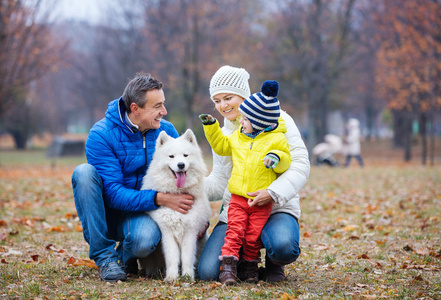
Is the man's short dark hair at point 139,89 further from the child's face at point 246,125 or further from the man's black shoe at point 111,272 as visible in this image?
the man's black shoe at point 111,272

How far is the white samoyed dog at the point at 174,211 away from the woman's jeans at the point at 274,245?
5.2 inches

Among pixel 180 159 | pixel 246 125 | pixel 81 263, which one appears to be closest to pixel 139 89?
pixel 180 159

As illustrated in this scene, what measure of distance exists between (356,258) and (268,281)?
1.28m

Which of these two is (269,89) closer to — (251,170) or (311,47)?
(251,170)

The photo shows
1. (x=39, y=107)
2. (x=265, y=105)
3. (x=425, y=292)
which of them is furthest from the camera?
(x=39, y=107)

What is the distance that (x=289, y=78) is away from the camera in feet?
82.1

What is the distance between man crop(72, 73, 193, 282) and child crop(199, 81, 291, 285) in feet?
1.72

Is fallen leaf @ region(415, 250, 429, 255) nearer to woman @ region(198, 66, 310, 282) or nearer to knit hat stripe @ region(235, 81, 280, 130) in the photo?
woman @ region(198, 66, 310, 282)

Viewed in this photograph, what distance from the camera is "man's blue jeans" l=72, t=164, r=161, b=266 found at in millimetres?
3744

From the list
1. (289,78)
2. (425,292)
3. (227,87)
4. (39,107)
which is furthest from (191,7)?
(39,107)

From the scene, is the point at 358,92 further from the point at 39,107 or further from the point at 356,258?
the point at 356,258

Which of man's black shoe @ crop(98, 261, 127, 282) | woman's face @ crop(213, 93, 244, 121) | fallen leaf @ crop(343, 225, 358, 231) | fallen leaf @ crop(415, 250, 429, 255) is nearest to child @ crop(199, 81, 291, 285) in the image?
woman's face @ crop(213, 93, 244, 121)

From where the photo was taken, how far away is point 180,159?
12.4ft

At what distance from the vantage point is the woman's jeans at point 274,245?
353 cm
